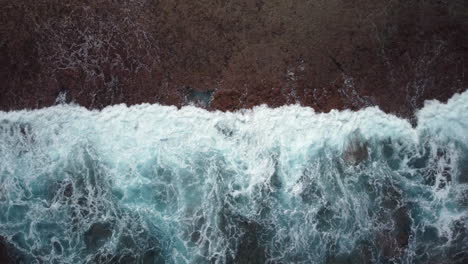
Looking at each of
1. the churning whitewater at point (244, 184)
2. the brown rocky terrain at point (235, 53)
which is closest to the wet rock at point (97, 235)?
the churning whitewater at point (244, 184)

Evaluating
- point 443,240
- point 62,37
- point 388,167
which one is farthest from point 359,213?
point 62,37

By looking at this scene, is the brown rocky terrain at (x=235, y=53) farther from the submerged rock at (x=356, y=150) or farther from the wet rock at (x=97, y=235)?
the wet rock at (x=97, y=235)

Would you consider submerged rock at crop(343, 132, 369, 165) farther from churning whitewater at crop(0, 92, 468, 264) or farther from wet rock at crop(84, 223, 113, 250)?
wet rock at crop(84, 223, 113, 250)

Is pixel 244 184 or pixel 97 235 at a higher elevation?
pixel 244 184

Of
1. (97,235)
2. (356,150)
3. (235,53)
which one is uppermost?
(235,53)

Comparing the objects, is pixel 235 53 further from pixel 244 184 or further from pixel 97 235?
pixel 97 235

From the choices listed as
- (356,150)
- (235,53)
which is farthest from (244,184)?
(235,53)
